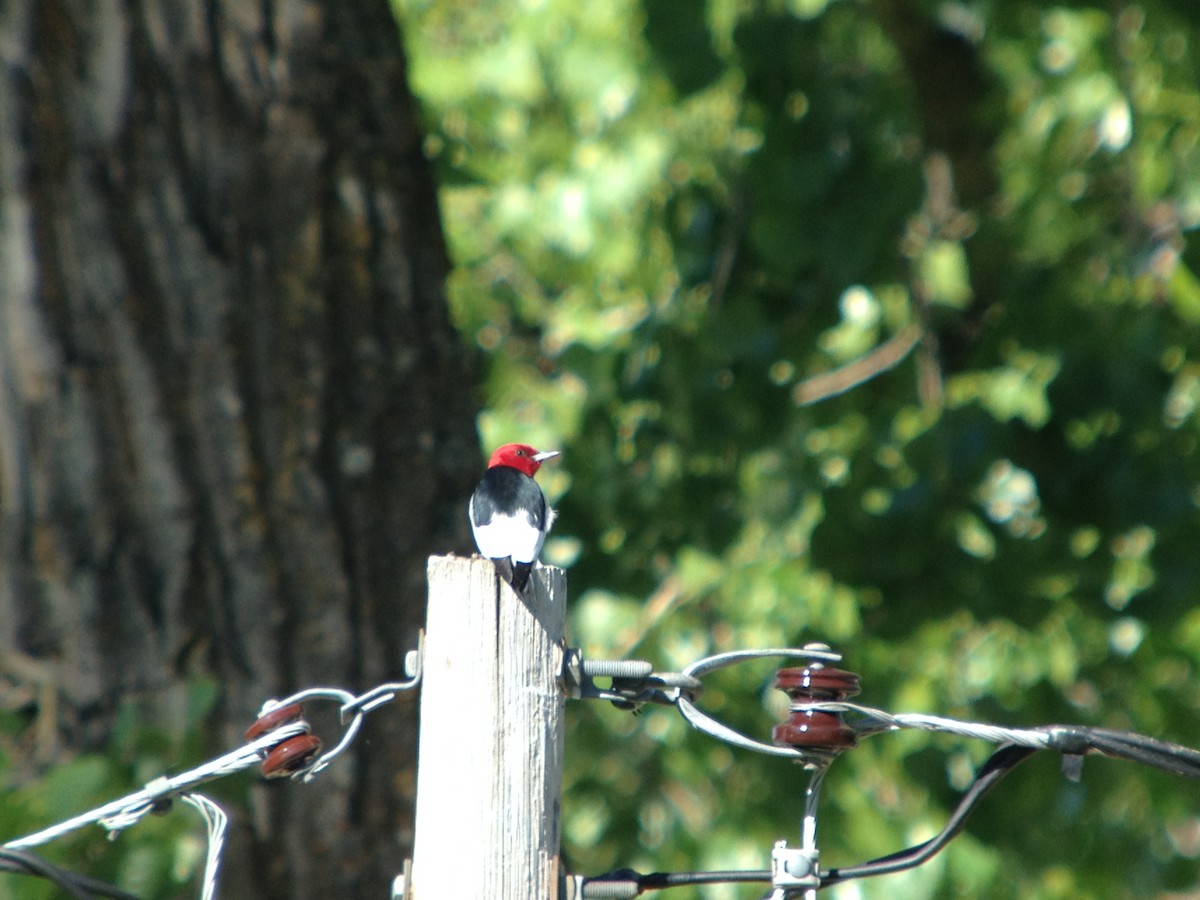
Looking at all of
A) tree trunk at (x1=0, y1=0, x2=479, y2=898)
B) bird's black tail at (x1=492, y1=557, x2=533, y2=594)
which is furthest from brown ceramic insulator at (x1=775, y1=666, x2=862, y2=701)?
tree trunk at (x1=0, y1=0, x2=479, y2=898)

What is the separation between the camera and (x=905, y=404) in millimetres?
4254

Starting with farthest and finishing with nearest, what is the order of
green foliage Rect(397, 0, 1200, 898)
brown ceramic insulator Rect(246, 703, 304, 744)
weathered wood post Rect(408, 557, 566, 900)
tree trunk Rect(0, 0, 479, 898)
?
1. green foliage Rect(397, 0, 1200, 898)
2. tree trunk Rect(0, 0, 479, 898)
3. brown ceramic insulator Rect(246, 703, 304, 744)
4. weathered wood post Rect(408, 557, 566, 900)

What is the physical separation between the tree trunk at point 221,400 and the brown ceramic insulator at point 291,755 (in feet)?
4.05

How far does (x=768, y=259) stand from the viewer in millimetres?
3676

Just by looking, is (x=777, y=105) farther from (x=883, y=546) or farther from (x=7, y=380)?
(x=7, y=380)

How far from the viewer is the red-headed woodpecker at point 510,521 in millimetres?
1630

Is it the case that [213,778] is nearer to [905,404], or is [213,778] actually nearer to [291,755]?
[291,755]

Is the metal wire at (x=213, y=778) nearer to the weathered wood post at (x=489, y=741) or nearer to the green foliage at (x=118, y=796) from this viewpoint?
the weathered wood post at (x=489, y=741)

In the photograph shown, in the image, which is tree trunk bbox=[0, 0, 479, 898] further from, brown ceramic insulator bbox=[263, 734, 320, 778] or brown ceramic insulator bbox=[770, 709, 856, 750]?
brown ceramic insulator bbox=[770, 709, 856, 750]

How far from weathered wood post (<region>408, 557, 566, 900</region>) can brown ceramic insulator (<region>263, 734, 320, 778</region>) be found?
0.13 m

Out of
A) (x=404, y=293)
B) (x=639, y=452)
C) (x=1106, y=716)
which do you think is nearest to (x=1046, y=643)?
(x=1106, y=716)

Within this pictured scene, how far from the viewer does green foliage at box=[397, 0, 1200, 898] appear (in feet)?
11.2

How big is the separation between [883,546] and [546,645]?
2.06 metres

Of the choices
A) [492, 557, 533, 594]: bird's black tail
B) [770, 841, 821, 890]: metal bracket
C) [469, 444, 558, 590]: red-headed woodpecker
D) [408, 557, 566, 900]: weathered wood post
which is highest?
[469, 444, 558, 590]: red-headed woodpecker
